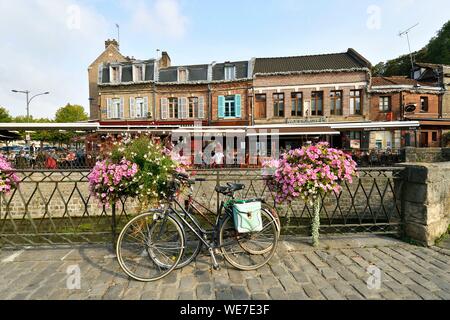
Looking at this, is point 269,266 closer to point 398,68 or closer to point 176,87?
point 176,87

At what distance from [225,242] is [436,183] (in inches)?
122

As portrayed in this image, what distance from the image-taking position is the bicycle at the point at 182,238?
9.36 ft

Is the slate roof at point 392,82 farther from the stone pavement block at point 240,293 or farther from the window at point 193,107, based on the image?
the stone pavement block at point 240,293

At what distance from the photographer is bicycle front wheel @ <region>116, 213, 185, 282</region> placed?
2.80 m

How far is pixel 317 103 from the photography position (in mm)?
20562

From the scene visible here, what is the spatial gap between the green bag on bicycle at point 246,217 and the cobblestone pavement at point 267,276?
514mm

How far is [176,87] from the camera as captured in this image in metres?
22.3

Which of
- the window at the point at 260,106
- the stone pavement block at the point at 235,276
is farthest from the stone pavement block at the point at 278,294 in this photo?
the window at the point at 260,106

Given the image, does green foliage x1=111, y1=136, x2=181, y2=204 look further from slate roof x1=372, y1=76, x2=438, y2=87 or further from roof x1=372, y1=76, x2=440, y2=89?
slate roof x1=372, y1=76, x2=438, y2=87

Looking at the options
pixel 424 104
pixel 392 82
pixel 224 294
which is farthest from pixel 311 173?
pixel 424 104

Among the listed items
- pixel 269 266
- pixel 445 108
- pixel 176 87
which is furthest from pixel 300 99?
pixel 269 266

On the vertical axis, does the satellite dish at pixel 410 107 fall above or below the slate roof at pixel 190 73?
below

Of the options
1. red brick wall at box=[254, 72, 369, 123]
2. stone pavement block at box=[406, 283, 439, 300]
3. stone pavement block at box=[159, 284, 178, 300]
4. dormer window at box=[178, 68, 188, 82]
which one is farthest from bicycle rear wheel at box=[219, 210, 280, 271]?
dormer window at box=[178, 68, 188, 82]

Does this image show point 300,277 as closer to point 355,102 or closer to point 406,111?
point 355,102
